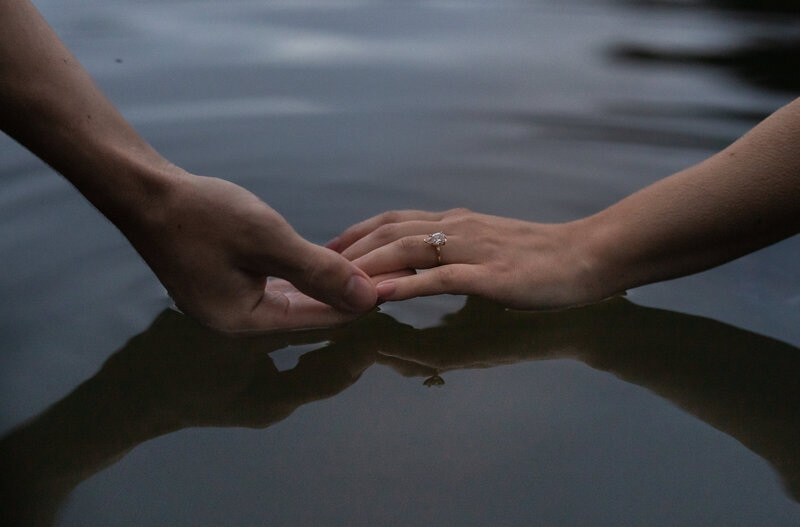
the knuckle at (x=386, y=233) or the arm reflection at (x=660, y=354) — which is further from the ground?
the knuckle at (x=386, y=233)

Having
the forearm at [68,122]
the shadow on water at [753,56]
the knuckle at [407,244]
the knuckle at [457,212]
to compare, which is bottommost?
the knuckle at [407,244]

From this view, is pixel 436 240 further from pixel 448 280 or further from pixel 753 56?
pixel 753 56

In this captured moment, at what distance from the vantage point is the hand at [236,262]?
4.47ft

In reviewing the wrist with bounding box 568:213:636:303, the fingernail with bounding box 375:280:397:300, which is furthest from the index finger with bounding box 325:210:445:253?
the wrist with bounding box 568:213:636:303

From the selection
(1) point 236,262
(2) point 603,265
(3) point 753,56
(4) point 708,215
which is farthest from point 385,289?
(3) point 753,56

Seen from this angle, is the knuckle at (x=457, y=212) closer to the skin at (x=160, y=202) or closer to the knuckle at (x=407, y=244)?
the knuckle at (x=407, y=244)

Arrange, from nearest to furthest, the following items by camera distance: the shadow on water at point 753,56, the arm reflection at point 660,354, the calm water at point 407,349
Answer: the calm water at point 407,349, the arm reflection at point 660,354, the shadow on water at point 753,56

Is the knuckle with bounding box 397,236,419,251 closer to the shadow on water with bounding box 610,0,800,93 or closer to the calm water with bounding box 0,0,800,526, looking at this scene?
the calm water with bounding box 0,0,800,526

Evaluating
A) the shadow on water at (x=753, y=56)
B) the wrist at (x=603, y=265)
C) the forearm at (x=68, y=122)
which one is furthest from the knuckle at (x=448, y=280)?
the shadow on water at (x=753, y=56)

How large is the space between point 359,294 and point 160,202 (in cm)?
39

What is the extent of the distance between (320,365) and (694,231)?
2.43 ft

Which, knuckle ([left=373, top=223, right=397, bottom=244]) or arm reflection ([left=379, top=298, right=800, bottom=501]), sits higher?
knuckle ([left=373, top=223, right=397, bottom=244])

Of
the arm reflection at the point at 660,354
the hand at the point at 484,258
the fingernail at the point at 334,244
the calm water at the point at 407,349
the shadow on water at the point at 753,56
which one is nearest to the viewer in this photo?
the calm water at the point at 407,349

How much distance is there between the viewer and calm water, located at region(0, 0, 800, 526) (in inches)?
43.9
